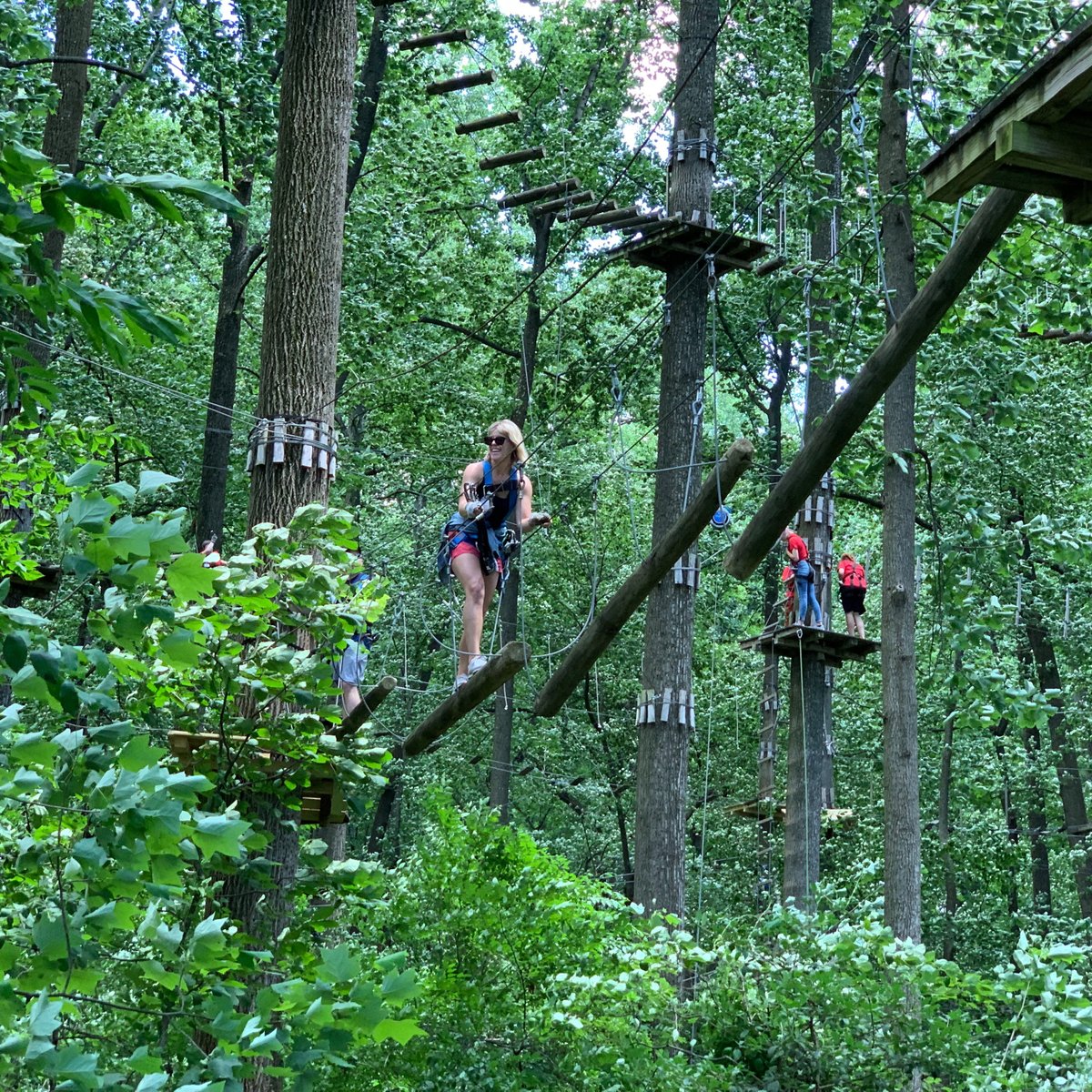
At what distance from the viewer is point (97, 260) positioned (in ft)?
63.5

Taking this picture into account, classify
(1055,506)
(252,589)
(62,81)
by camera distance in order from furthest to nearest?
1. (1055,506)
2. (62,81)
3. (252,589)

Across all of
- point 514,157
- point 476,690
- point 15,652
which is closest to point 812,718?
point 514,157

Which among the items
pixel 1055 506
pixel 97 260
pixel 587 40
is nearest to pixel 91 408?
pixel 97 260

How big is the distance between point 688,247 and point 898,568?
327 cm

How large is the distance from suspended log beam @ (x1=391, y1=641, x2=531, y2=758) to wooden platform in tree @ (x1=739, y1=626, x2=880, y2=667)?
6258mm

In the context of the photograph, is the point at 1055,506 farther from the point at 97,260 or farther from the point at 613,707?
the point at 97,260

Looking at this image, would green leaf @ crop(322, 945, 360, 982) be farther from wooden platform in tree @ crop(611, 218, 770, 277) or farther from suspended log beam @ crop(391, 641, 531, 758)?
wooden platform in tree @ crop(611, 218, 770, 277)

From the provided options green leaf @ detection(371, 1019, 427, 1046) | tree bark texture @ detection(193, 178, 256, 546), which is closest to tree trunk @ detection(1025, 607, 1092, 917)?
tree bark texture @ detection(193, 178, 256, 546)

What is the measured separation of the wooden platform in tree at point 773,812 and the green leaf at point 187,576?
16.5 m

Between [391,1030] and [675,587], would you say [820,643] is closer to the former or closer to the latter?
[675,587]

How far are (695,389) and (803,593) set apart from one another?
10.6 feet

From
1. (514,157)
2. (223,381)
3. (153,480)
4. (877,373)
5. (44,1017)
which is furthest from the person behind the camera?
(223,381)

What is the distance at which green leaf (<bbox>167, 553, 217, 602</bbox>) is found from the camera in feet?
9.14

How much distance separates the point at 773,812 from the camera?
19.8 metres
